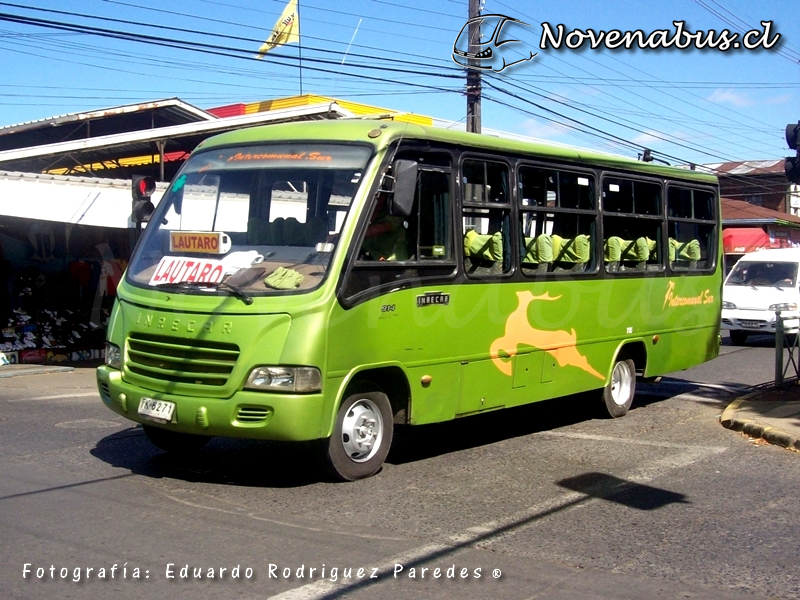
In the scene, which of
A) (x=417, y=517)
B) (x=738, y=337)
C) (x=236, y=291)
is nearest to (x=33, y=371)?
(x=236, y=291)

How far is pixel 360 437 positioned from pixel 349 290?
1228mm

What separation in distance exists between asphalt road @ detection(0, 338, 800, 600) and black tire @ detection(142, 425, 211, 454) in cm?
16

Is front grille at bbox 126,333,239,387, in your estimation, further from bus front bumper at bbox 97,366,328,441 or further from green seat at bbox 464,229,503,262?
green seat at bbox 464,229,503,262

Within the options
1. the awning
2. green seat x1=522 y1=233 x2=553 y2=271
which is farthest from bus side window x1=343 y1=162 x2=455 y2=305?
the awning

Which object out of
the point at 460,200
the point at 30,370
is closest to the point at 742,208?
the point at 30,370

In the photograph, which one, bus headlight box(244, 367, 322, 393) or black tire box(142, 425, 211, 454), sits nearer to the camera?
bus headlight box(244, 367, 322, 393)

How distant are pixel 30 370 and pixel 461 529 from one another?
12.3 metres

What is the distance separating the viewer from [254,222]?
7.77m

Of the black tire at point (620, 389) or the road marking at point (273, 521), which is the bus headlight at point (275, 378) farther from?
the black tire at point (620, 389)

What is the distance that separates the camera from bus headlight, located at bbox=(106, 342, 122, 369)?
306 inches

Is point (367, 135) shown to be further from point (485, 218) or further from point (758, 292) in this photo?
point (758, 292)

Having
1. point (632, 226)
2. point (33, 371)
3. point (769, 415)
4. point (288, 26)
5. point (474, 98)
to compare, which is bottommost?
point (769, 415)

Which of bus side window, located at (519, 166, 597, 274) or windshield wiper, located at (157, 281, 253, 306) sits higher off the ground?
bus side window, located at (519, 166, 597, 274)

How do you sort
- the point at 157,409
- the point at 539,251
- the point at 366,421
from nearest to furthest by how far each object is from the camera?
1. the point at 157,409
2. the point at 366,421
3. the point at 539,251
